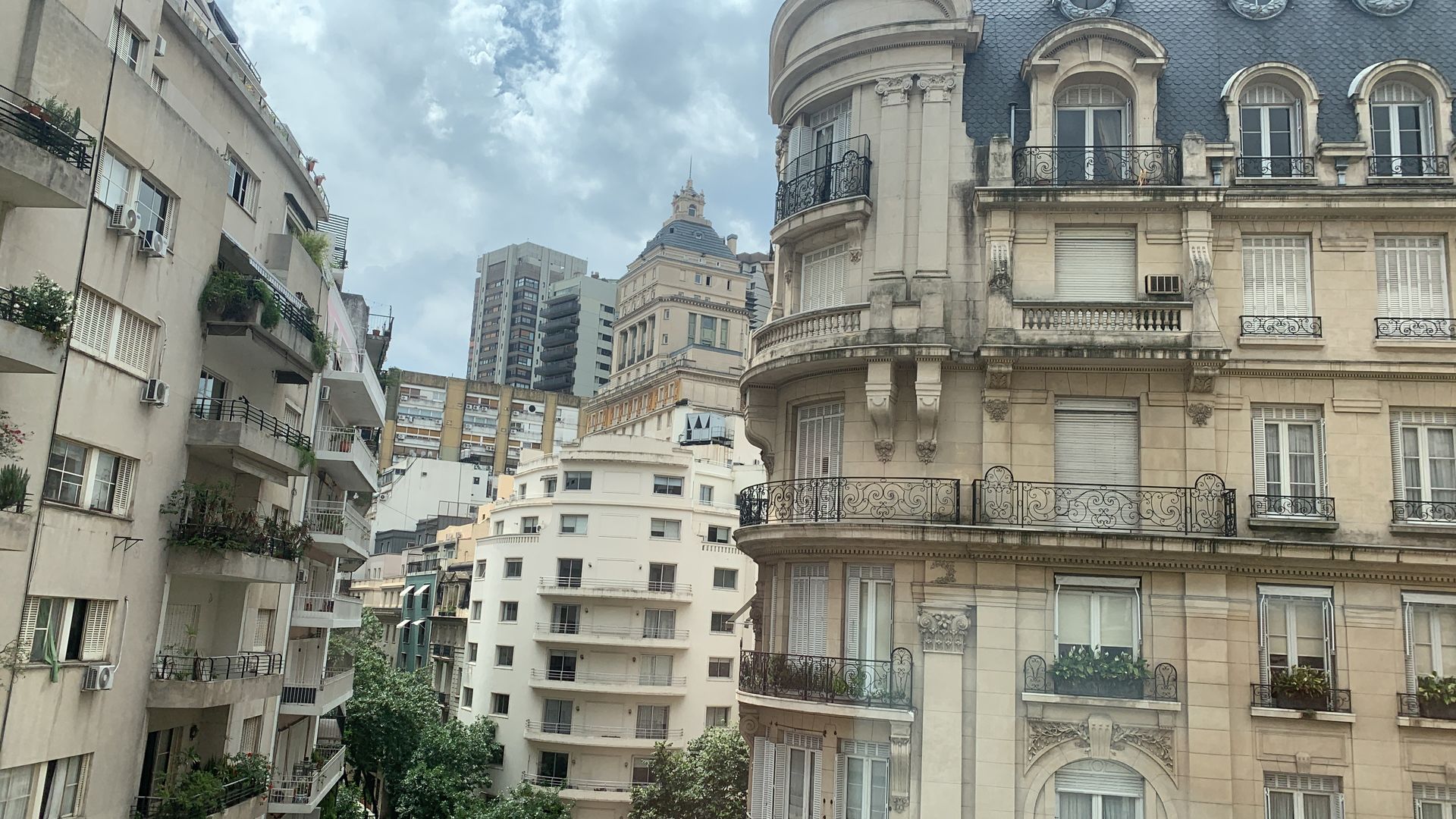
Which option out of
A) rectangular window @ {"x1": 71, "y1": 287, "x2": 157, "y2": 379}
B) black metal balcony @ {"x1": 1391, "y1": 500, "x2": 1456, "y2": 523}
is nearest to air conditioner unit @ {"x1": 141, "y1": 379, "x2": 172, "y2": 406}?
rectangular window @ {"x1": 71, "y1": 287, "x2": 157, "y2": 379}

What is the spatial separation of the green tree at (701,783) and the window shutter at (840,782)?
2207 centimetres

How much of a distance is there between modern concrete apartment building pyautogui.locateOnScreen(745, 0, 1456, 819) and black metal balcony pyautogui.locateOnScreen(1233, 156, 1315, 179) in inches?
2.9

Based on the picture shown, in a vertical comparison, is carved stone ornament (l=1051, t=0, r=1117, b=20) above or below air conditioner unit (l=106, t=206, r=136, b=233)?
above

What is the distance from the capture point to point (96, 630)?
20594mm

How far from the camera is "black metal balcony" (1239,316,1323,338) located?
78.6 feet

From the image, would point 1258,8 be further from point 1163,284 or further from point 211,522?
point 211,522

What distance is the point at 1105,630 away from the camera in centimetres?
2350

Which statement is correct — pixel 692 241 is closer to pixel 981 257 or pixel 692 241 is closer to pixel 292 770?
pixel 292 770

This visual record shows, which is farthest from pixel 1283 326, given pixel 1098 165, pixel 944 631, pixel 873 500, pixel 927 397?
pixel 944 631

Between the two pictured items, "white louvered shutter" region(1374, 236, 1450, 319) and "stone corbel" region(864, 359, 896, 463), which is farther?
"stone corbel" region(864, 359, 896, 463)

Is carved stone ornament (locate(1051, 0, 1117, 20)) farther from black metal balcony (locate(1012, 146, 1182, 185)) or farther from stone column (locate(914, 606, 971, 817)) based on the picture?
stone column (locate(914, 606, 971, 817))

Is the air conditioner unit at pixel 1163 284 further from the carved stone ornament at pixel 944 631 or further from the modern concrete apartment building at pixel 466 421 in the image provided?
the modern concrete apartment building at pixel 466 421

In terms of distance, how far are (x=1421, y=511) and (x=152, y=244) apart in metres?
25.7

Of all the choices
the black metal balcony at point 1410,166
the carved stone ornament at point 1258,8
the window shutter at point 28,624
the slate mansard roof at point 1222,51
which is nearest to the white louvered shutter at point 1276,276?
the black metal balcony at point 1410,166
